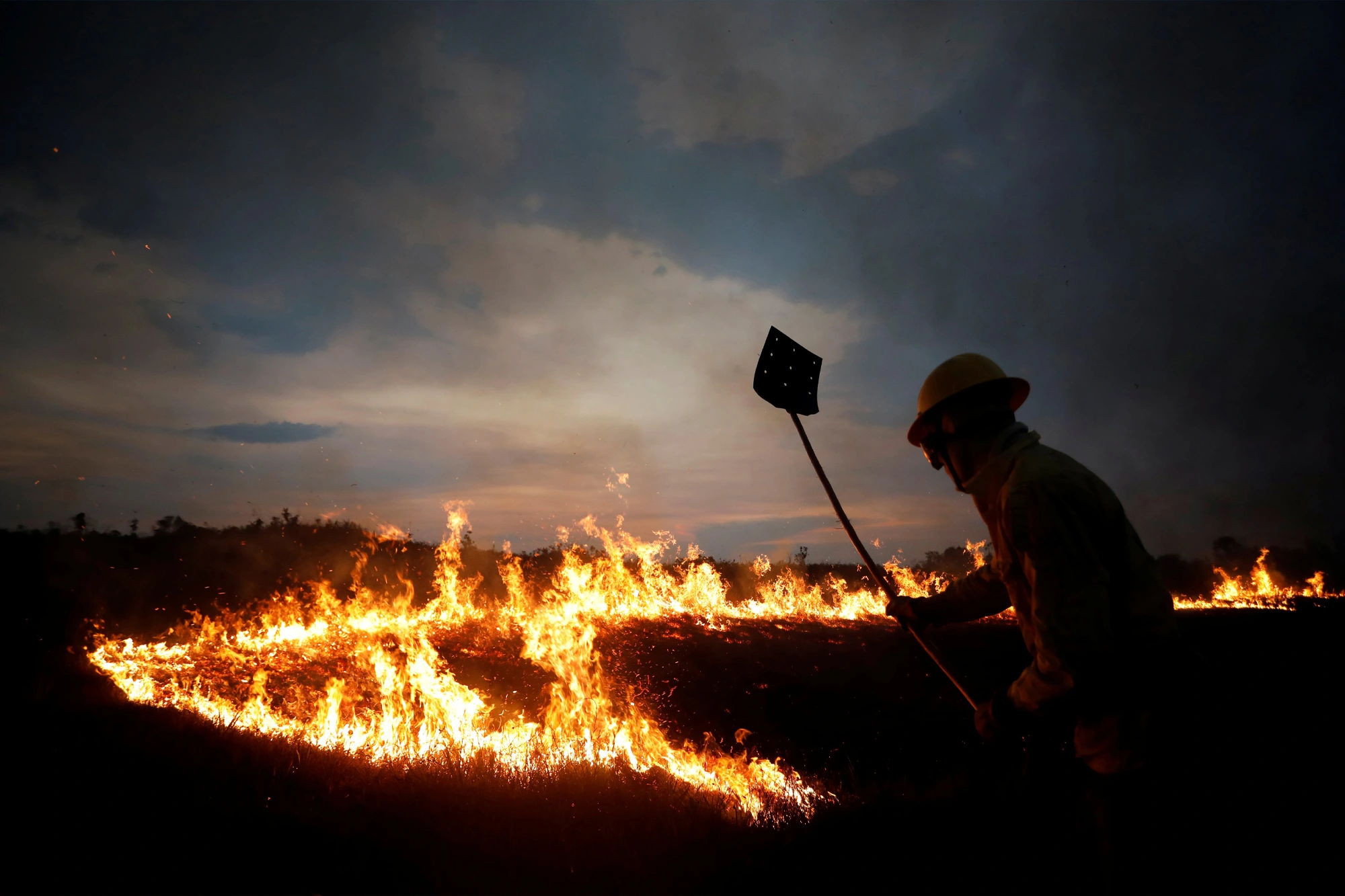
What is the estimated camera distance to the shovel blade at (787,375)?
5.14m

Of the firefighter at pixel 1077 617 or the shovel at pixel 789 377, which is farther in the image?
the shovel at pixel 789 377

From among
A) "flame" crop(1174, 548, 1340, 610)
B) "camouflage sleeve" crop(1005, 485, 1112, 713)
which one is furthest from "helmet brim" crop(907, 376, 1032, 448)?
"flame" crop(1174, 548, 1340, 610)

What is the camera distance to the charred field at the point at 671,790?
3.73 metres

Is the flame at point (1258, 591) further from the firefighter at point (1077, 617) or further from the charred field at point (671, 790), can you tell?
the firefighter at point (1077, 617)

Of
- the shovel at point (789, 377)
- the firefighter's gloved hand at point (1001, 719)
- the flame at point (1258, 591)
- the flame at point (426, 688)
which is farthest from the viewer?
the flame at point (1258, 591)

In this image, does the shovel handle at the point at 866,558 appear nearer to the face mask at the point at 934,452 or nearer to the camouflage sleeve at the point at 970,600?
the camouflage sleeve at the point at 970,600

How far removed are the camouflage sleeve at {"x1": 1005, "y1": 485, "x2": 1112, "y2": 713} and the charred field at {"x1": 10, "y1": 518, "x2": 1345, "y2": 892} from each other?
50 centimetres

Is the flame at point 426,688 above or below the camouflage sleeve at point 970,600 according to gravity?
below

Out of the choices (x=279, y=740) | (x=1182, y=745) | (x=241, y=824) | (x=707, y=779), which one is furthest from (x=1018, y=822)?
(x=279, y=740)

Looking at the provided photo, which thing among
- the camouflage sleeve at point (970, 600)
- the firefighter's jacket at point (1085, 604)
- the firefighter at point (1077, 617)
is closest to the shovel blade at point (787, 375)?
the camouflage sleeve at point (970, 600)

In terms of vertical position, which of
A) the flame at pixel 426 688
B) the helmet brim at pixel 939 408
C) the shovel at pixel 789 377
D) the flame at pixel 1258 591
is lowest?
the flame at pixel 426 688

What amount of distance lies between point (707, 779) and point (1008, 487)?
5.07 metres

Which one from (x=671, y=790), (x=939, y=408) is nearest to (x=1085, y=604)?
(x=939, y=408)

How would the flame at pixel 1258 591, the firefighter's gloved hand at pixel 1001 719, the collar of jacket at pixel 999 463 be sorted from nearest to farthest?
the firefighter's gloved hand at pixel 1001 719 < the collar of jacket at pixel 999 463 < the flame at pixel 1258 591
